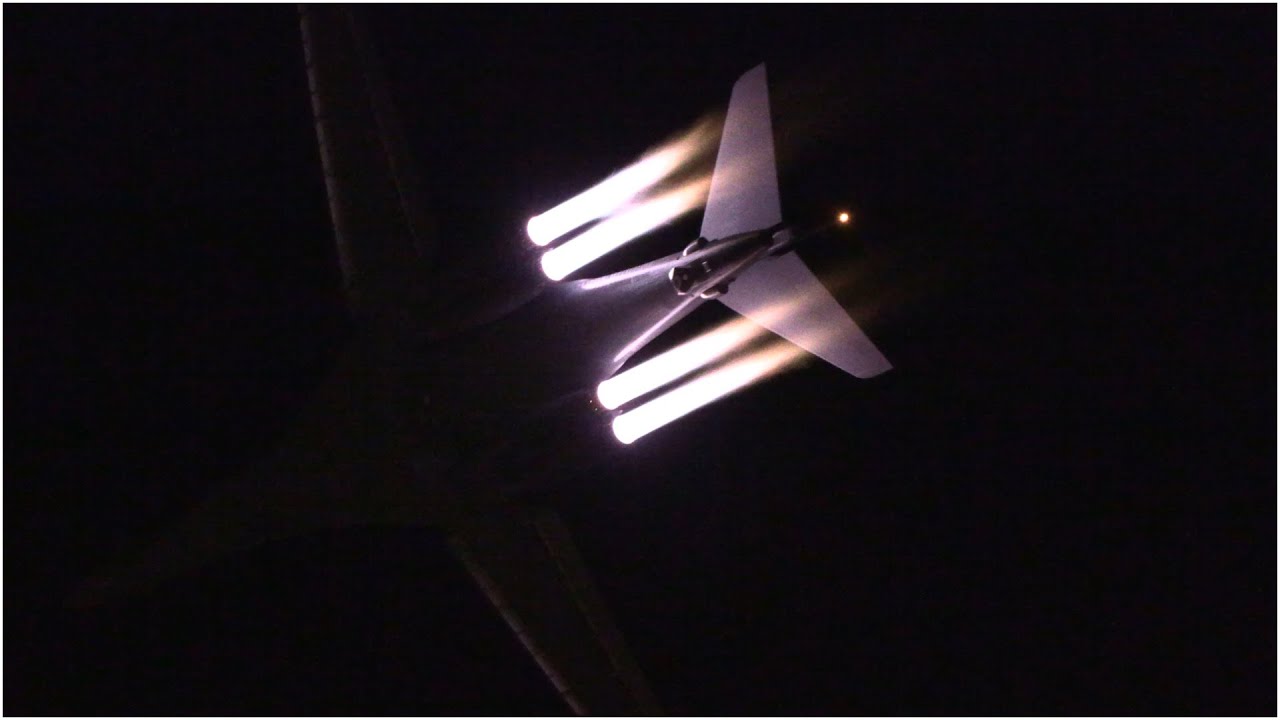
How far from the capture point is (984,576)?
10094 millimetres

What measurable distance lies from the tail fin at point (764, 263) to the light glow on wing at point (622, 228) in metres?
1.08

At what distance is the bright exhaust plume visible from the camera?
8977mm

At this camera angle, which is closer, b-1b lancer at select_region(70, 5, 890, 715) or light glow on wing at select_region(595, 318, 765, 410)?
b-1b lancer at select_region(70, 5, 890, 715)

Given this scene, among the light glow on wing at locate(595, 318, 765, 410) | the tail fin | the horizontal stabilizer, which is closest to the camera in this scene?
the tail fin

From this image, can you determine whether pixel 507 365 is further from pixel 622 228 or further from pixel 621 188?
pixel 621 188

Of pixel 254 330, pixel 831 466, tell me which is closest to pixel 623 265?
pixel 831 466

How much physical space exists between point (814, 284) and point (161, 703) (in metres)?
9.32

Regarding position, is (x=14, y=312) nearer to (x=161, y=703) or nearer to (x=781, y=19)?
(x=161, y=703)

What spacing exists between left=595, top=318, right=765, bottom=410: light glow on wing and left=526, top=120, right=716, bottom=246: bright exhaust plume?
1.82 metres

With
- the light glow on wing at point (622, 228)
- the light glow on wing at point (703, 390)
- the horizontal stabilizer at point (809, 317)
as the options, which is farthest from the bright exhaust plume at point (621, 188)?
the light glow on wing at point (703, 390)

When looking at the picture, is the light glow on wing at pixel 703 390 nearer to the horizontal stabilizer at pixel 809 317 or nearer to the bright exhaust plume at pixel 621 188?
the horizontal stabilizer at pixel 809 317

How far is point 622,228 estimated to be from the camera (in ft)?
30.5

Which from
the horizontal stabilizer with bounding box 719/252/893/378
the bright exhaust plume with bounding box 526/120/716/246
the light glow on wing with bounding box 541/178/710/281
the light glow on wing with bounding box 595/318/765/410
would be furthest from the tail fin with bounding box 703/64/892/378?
the bright exhaust plume with bounding box 526/120/716/246

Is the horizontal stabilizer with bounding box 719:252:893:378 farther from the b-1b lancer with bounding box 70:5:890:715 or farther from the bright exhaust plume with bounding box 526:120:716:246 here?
the bright exhaust plume with bounding box 526:120:716:246
